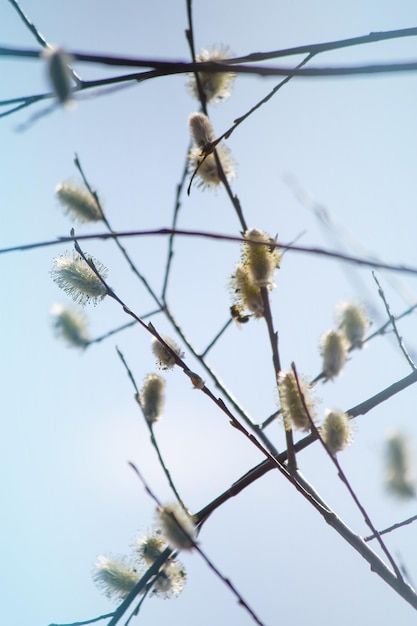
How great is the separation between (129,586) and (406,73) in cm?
118

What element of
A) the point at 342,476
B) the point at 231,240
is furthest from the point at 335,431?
the point at 231,240

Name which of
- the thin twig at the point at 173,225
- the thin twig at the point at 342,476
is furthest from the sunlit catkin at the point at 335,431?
the thin twig at the point at 173,225

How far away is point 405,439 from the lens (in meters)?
1.00

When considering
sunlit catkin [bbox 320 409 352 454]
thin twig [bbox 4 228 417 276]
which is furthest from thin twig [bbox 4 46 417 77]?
sunlit catkin [bbox 320 409 352 454]

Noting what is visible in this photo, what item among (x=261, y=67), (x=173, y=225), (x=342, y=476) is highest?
(x=173, y=225)

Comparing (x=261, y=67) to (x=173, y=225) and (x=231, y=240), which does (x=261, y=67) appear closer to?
(x=231, y=240)

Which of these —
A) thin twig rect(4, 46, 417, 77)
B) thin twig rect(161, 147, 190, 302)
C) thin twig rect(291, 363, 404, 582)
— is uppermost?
thin twig rect(161, 147, 190, 302)

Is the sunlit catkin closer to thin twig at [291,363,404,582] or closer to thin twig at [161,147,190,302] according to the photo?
thin twig at [291,363,404,582]

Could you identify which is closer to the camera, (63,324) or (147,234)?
(147,234)

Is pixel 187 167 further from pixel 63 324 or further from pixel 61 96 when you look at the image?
pixel 61 96

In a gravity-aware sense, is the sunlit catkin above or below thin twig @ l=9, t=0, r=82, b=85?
below

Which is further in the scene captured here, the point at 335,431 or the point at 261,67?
the point at 335,431

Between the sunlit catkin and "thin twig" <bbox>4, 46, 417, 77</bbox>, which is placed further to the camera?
the sunlit catkin

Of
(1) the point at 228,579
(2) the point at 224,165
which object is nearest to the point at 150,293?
(2) the point at 224,165
